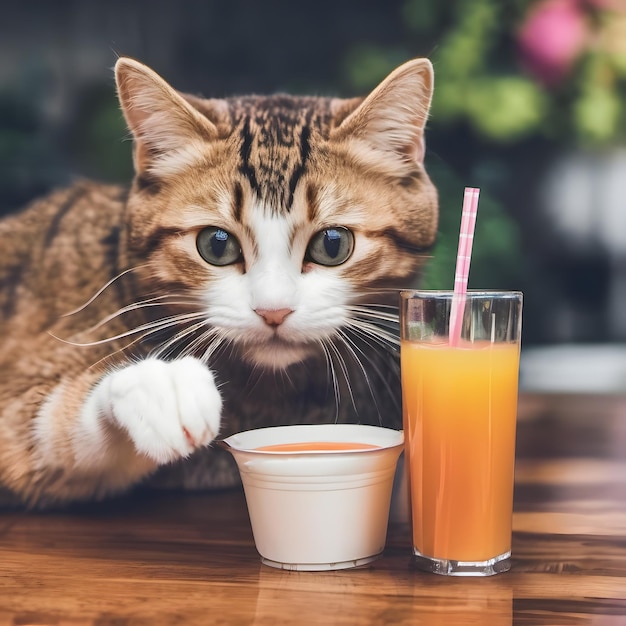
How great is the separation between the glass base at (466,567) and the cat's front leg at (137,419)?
0.28m

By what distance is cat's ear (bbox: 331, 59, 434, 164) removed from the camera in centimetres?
114

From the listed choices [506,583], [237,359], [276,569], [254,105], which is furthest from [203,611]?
[254,105]

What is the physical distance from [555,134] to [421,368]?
2.09 ft

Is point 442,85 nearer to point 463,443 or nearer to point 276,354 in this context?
point 276,354

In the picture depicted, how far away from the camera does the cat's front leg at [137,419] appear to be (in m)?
0.95

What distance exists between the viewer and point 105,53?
4.18 feet

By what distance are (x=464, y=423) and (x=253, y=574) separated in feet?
0.92

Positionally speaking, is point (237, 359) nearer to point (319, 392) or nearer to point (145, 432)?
point (319, 392)

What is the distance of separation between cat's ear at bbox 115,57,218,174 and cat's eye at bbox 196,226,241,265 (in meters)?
0.11

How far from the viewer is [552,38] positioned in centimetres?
134

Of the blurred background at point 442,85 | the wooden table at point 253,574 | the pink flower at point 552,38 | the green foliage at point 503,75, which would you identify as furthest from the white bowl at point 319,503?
the pink flower at point 552,38

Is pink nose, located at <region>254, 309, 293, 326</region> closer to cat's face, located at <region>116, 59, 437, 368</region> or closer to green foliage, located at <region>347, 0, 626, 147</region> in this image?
cat's face, located at <region>116, 59, 437, 368</region>

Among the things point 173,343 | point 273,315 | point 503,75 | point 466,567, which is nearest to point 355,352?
point 273,315

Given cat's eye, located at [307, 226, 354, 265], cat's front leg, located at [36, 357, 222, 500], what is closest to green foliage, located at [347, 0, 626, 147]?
cat's eye, located at [307, 226, 354, 265]
